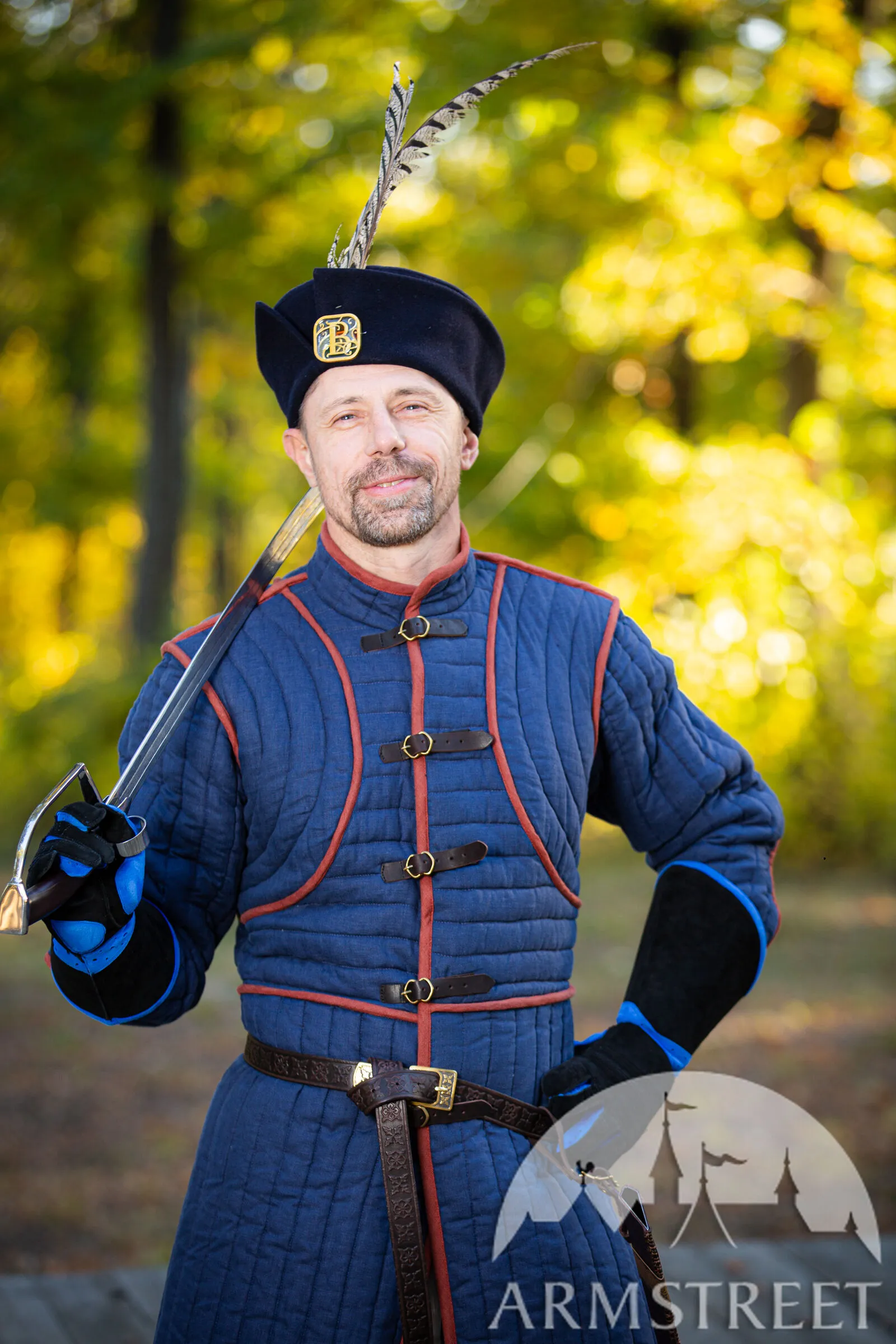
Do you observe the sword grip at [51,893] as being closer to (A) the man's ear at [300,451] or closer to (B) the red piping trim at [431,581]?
(B) the red piping trim at [431,581]

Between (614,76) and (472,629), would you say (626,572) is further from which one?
→ (472,629)

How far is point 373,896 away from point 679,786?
1.62 feet

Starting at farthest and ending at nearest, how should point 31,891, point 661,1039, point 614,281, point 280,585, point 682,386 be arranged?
point 682,386
point 614,281
point 280,585
point 661,1039
point 31,891

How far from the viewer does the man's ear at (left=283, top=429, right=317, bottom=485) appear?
1883 mm

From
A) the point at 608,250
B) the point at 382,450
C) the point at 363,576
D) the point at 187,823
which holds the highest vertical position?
the point at 608,250

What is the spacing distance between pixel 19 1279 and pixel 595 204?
6.66 metres

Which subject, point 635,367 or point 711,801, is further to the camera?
point 635,367

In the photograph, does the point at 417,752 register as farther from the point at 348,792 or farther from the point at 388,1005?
the point at 388,1005

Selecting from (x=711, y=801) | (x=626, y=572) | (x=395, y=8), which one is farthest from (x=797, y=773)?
(x=711, y=801)

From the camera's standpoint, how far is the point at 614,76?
783 cm

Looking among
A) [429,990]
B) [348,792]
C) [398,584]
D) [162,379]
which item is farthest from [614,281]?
[429,990]

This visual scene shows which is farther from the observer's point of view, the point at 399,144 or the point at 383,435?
the point at 399,144

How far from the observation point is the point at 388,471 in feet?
5.71

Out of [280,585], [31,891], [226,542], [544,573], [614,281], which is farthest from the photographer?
[226,542]
